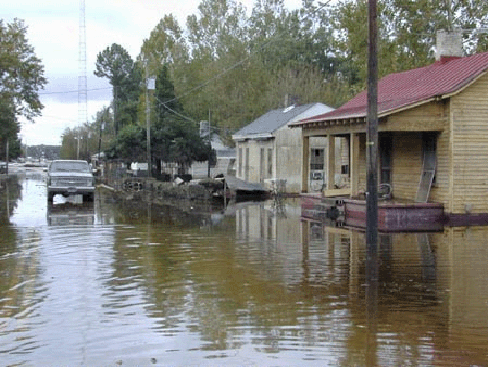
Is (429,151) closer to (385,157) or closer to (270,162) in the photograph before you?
(385,157)

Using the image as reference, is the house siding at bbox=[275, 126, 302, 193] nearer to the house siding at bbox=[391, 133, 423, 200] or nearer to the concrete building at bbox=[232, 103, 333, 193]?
the concrete building at bbox=[232, 103, 333, 193]

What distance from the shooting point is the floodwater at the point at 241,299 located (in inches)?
314

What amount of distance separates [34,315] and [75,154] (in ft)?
414

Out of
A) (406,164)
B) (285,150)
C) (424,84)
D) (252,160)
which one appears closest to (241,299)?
(406,164)

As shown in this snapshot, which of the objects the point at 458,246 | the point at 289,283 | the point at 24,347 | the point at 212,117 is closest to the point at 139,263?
the point at 289,283

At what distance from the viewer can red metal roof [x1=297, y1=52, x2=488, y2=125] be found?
73.6 feet

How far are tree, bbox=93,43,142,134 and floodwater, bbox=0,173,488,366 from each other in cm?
7435

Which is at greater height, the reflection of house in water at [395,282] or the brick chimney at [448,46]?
the brick chimney at [448,46]

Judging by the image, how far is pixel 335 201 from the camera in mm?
25906

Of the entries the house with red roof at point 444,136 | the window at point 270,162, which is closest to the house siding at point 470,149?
the house with red roof at point 444,136

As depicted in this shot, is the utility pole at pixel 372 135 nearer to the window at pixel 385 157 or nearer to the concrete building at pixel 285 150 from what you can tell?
the window at pixel 385 157

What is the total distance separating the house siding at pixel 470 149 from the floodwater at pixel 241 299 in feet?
9.31

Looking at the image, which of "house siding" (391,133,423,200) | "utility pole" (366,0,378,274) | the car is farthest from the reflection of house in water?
the car

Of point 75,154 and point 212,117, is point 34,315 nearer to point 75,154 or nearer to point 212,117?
point 212,117
